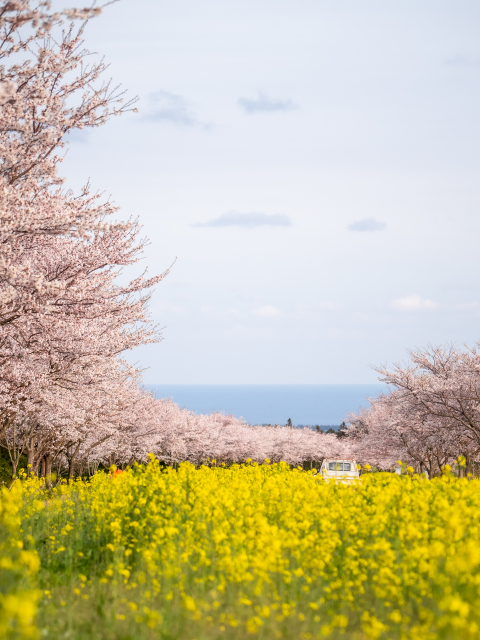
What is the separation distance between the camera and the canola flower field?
4891mm

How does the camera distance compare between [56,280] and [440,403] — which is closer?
[56,280]

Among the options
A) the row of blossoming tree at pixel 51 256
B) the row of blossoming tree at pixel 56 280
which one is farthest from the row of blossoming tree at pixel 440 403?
the row of blossoming tree at pixel 51 256

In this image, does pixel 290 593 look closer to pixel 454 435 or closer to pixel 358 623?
pixel 358 623

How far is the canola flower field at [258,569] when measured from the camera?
489 cm

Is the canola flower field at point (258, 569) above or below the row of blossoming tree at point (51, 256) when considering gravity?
below

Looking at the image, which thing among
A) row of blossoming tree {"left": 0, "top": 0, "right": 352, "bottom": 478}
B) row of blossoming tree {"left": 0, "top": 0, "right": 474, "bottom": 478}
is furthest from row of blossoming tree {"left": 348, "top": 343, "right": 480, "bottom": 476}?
row of blossoming tree {"left": 0, "top": 0, "right": 352, "bottom": 478}

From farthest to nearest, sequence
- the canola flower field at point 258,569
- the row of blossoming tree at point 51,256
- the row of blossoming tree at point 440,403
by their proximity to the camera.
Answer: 1. the row of blossoming tree at point 440,403
2. the row of blossoming tree at point 51,256
3. the canola flower field at point 258,569

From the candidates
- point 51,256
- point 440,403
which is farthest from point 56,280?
point 440,403

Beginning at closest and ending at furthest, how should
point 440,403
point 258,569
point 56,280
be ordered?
point 258,569, point 56,280, point 440,403

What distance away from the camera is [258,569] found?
5277mm

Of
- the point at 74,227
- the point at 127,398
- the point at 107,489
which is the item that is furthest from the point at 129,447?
the point at 74,227

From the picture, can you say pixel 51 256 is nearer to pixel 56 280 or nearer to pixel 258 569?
pixel 56 280

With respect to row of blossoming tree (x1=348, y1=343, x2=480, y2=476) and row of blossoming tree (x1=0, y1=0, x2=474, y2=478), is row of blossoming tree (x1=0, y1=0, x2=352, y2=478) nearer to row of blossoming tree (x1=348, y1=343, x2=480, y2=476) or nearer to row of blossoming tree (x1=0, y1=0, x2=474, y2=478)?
row of blossoming tree (x1=0, y1=0, x2=474, y2=478)

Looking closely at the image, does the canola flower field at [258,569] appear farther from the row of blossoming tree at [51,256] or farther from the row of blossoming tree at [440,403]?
the row of blossoming tree at [440,403]
